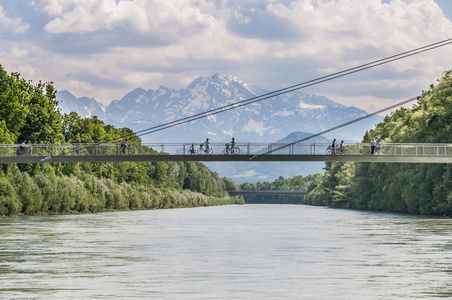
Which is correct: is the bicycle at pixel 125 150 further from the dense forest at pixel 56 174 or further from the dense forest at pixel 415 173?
the dense forest at pixel 415 173

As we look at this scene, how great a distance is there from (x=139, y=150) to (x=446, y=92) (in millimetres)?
37592

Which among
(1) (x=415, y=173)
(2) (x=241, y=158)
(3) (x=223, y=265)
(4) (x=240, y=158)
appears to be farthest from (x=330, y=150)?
(3) (x=223, y=265)

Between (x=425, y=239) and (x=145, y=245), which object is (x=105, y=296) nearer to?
(x=145, y=245)

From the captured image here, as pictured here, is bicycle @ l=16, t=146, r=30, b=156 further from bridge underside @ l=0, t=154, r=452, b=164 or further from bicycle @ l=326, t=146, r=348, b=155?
bicycle @ l=326, t=146, r=348, b=155

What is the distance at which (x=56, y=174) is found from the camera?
109500mm

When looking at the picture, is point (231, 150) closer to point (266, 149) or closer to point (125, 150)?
point (266, 149)

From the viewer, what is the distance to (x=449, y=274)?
118 feet

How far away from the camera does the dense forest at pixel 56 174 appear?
9150 centimetres

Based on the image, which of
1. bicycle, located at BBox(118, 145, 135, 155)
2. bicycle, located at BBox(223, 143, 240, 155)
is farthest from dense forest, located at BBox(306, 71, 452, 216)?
bicycle, located at BBox(118, 145, 135, 155)

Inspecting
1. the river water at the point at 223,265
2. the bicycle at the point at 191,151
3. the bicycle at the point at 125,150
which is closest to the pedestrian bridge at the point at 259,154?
the bicycle at the point at 125,150

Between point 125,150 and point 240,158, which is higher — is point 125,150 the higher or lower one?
the higher one

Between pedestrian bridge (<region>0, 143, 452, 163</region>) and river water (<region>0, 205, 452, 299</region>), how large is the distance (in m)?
18.2

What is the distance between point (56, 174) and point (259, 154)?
38.2m

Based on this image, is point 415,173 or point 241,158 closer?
point 241,158
